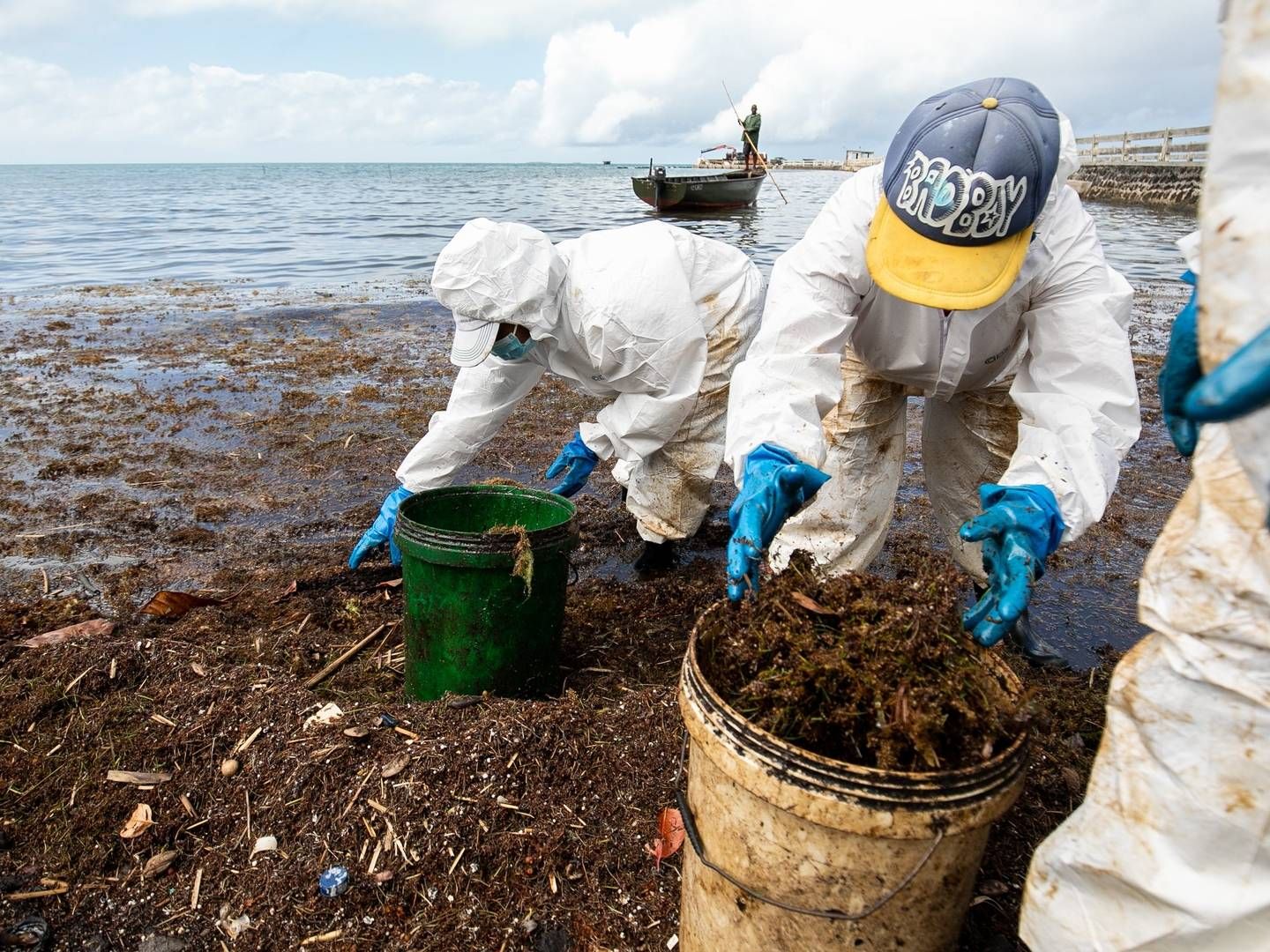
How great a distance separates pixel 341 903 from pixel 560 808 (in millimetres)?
572

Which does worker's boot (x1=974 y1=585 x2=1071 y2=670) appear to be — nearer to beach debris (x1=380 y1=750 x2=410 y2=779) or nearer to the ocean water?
beach debris (x1=380 y1=750 x2=410 y2=779)

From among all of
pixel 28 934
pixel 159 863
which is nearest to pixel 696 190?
pixel 159 863

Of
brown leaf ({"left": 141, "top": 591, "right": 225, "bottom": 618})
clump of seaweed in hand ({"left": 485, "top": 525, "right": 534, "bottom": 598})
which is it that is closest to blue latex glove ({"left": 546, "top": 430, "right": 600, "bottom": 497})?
clump of seaweed in hand ({"left": 485, "top": 525, "right": 534, "bottom": 598})

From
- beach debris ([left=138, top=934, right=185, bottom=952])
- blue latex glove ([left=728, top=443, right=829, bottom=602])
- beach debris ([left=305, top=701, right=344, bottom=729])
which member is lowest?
beach debris ([left=138, top=934, right=185, bottom=952])

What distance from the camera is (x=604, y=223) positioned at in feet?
70.2

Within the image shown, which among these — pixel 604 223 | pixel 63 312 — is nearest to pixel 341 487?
pixel 63 312

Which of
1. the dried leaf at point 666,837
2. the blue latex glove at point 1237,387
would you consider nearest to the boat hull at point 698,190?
the dried leaf at point 666,837

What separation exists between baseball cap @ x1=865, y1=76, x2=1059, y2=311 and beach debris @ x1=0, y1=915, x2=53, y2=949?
2.52 meters

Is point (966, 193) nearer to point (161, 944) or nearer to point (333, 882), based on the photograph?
point (333, 882)

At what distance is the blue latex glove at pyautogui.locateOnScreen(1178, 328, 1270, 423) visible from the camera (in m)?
0.77

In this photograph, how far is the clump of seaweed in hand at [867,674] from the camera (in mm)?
1399

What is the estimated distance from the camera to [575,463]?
12.9 ft

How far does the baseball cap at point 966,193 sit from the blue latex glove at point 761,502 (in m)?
0.50

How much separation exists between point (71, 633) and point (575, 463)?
82.8 inches
